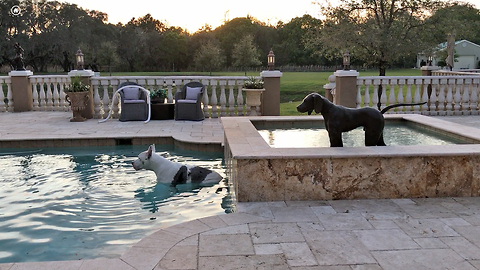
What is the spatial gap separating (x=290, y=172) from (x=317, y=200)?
1.19 ft

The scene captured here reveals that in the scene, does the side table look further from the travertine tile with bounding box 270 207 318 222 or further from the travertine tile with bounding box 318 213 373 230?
the travertine tile with bounding box 318 213 373 230

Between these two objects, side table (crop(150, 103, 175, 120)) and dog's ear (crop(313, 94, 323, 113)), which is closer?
dog's ear (crop(313, 94, 323, 113))

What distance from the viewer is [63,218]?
417 centimetres

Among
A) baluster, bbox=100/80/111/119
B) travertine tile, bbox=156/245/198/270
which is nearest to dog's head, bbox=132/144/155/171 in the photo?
travertine tile, bbox=156/245/198/270

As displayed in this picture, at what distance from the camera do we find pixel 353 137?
6387mm

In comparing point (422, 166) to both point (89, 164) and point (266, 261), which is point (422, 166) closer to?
point (266, 261)

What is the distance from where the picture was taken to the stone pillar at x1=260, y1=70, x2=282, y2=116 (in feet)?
33.3

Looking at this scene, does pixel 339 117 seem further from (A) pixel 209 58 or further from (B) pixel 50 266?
(A) pixel 209 58

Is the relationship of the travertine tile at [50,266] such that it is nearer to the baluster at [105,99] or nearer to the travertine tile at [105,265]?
the travertine tile at [105,265]

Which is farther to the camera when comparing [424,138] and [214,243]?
[424,138]

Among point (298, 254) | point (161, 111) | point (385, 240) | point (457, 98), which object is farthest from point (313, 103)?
point (457, 98)

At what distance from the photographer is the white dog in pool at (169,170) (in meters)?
5.14

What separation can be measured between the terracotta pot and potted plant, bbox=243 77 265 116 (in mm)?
3476

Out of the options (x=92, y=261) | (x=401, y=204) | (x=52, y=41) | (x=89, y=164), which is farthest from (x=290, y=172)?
(x=52, y=41)
